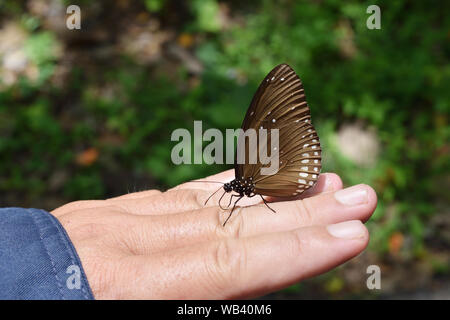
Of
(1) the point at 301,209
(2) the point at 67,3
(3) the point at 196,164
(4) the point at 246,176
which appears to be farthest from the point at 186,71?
(1) the point at 301,209

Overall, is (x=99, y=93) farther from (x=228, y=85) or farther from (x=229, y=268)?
(x=229, y=268)

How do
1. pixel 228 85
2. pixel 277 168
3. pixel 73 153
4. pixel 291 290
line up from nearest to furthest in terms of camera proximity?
pixel 277 168
pixel 291 290
pixel 73 153
pixel 228 85

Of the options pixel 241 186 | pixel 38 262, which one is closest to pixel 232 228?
pixel 241 186

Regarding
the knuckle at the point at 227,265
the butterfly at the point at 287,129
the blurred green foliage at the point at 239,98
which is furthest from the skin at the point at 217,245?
the blurred green foliage at the point at 239,98

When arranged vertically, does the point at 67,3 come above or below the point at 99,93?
above

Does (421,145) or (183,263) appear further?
(421,145)

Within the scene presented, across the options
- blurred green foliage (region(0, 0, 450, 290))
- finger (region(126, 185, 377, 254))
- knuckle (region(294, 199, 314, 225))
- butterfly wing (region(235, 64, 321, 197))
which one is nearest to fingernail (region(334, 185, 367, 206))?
finger (region(126, 185, 377, 254))
